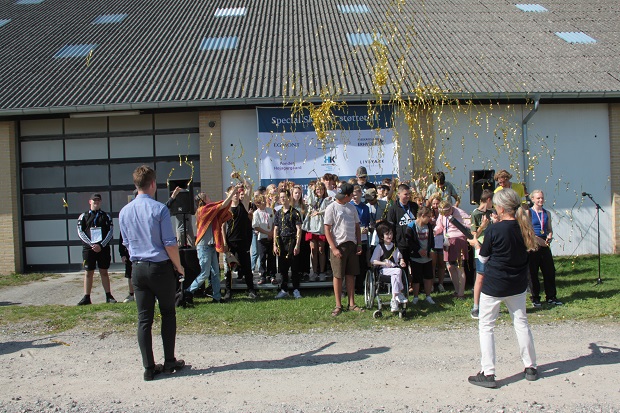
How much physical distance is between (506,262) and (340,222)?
3122mm

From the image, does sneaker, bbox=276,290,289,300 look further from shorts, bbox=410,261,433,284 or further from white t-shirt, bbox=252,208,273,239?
shorts, bbox=410,261,433,284

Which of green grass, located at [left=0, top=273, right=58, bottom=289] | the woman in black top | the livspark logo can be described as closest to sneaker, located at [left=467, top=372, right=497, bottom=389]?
the woman in black top

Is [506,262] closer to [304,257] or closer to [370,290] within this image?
[370,290]

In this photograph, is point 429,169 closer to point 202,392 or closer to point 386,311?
point 386,311

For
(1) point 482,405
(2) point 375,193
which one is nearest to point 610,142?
(2) point 375,193

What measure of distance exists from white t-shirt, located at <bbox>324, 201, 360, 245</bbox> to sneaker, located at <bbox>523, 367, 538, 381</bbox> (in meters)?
3.34

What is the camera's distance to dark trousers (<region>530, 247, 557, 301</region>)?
860cm

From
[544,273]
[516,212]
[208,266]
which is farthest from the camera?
[208,266]

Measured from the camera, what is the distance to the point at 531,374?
17.7ft

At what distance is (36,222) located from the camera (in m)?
14.8

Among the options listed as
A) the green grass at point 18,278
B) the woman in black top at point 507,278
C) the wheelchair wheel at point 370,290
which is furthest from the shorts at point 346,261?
the green grass at point 18,278

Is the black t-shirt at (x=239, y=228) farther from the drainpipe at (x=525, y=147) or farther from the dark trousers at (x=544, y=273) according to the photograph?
the drainpipe at (x=525, y=147)

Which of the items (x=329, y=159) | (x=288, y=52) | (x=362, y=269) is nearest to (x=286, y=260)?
(x=362, y=269)

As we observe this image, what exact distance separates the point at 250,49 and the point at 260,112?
3167 millimetres
